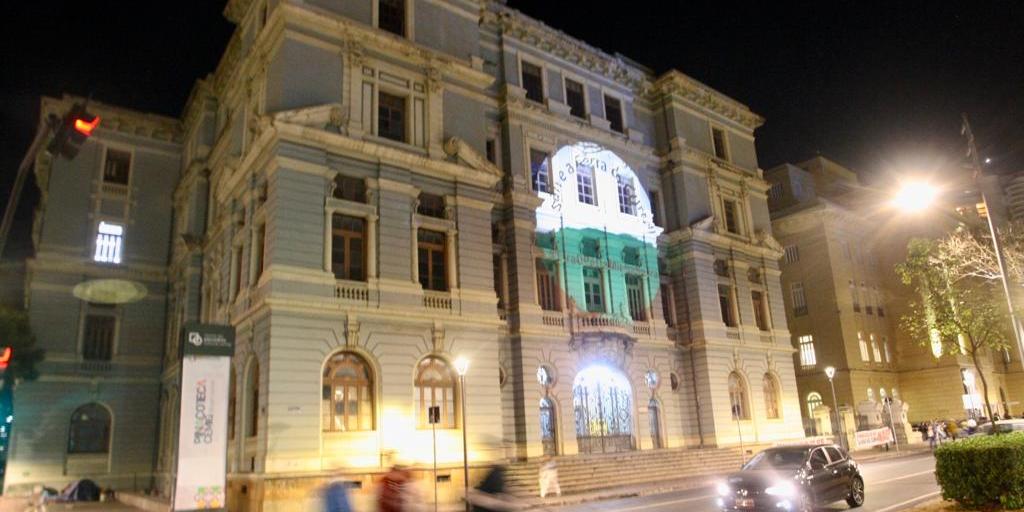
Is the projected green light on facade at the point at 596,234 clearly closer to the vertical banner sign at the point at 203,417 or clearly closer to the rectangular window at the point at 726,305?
the rectangular window at the point at 726,305

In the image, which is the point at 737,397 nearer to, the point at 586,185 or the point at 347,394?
the point at 586,185

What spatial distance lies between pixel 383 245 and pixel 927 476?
65.6 feet

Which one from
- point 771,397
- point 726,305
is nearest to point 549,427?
point 726,305

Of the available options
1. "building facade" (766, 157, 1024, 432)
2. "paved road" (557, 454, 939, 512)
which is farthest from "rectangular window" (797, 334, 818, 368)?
"paved road" (557, 454, 939, 512)

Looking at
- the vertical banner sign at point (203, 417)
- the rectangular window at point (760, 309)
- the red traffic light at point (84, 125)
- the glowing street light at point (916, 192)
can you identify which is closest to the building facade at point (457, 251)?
the rectangular window at point (760, 309)

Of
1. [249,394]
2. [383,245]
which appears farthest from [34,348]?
[383,245]

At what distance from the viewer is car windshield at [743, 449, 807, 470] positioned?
1727cm

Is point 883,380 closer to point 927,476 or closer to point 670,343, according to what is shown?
point 670,343

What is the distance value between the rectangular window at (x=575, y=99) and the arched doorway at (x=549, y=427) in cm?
1437

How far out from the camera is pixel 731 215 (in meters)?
41.1

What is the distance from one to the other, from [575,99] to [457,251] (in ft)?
42.1

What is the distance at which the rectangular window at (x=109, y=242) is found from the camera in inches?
1412

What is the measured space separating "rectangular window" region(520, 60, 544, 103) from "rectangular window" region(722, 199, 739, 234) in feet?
42.7

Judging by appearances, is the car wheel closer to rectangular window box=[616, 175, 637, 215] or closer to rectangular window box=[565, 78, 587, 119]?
rectangular window box=[616, 175, 637, 215]
